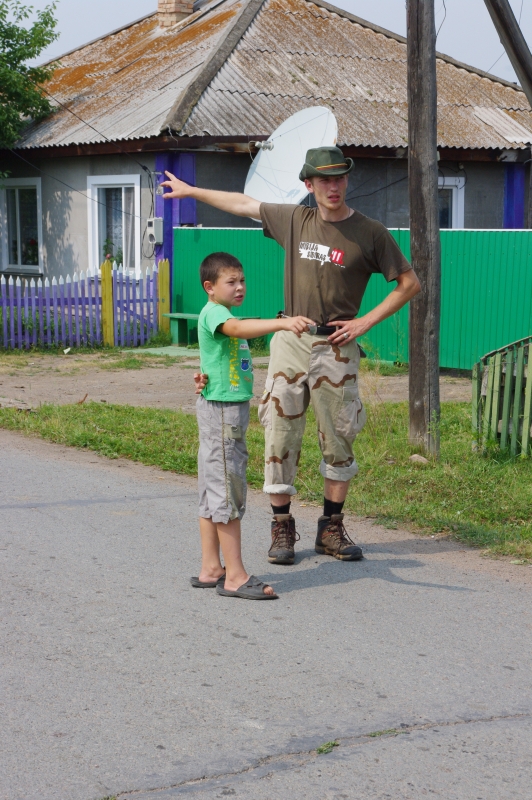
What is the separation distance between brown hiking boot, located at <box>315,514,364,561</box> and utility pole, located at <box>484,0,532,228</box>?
414 cm

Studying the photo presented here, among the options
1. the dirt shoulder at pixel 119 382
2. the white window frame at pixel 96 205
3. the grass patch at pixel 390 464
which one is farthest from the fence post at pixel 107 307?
the grass patch at pixel 390 464

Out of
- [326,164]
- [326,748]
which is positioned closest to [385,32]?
[326,164]

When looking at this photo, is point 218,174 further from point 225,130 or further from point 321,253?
point 321,253

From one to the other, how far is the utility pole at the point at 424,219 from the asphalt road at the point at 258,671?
1.83 metres

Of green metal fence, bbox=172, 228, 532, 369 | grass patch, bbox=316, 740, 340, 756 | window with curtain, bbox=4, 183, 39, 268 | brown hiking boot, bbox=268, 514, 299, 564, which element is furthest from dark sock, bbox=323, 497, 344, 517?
window with curtain, bbox=4, 183, 39, 268

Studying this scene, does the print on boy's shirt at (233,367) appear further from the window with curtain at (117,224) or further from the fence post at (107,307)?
the window with curtain at (117,224)

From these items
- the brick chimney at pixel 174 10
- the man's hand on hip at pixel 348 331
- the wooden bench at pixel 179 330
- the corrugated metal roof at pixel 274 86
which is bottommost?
the wooden bench at pixel 179 330

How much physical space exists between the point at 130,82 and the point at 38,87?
1910mm

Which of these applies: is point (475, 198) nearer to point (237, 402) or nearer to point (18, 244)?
point (18, 244)

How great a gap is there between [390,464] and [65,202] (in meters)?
12.1

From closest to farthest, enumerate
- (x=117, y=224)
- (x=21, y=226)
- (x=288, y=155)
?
1. (x=288, y=155)
2. (x=117, y=224)
3. (x=21, y=226)

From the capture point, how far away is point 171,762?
10.3 feet

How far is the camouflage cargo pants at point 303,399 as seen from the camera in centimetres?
511

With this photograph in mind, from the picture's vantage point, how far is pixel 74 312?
48.1ft
